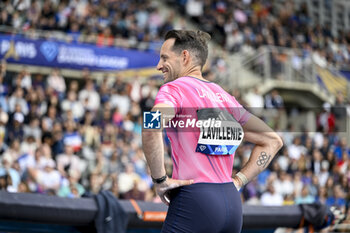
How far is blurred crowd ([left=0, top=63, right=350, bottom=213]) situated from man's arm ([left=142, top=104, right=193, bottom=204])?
18.8 ft

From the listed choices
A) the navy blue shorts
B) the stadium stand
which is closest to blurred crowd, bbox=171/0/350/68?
the stadium stand

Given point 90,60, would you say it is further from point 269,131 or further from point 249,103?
point 269,131

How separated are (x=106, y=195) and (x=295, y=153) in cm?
1095

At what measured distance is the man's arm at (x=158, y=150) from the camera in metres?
2.67

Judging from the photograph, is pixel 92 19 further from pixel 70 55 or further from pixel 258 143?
pixel 258 143

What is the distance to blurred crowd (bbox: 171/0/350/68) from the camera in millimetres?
20219

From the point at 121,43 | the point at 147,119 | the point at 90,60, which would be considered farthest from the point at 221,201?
the point at 121,43

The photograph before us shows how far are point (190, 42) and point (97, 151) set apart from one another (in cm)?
860

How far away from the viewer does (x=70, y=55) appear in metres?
14.6

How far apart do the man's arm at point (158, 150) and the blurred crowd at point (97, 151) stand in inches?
226

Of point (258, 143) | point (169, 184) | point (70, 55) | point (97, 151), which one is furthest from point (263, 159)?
point (70, 55)

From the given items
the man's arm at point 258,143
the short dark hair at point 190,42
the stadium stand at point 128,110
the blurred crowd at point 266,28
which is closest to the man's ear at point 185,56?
the short dark hair at point 190,42

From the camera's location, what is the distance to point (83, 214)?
15.2 ft

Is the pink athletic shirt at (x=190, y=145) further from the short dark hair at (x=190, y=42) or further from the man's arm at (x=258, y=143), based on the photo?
the man's arm at (x=258, y=143)
